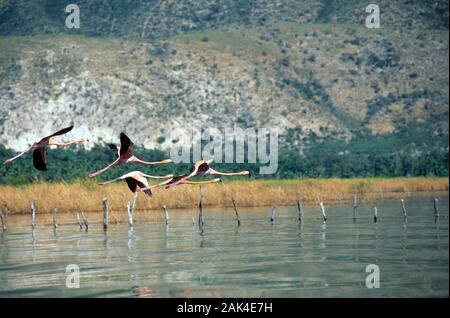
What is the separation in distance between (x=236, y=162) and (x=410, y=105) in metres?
26.6

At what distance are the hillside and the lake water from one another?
52.2 meters

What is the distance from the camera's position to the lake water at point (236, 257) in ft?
71.2

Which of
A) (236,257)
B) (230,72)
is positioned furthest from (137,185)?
(230,72)

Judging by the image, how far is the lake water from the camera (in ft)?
71.2

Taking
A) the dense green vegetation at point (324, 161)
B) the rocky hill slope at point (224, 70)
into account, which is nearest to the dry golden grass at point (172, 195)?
the dense green vegetation at point (324, 161)

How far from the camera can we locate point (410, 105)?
10206 cm

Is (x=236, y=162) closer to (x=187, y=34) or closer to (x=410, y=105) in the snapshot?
(x=410, y=105)

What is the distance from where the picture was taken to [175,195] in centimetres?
5028

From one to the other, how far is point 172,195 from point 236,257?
892 inches

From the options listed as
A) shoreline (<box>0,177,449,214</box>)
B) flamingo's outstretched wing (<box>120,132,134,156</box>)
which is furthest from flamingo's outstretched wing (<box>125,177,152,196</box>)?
shoreline (<box>0,177,449,214</box>)

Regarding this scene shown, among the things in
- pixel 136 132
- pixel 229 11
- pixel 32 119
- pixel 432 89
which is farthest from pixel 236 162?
pixel 229 11

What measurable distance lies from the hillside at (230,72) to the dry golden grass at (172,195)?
35831 millimetres

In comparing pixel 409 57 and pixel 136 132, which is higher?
pixel 409 57

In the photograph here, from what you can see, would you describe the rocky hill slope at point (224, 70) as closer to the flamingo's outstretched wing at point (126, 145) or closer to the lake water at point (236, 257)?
the lake water at point (236, 257)
